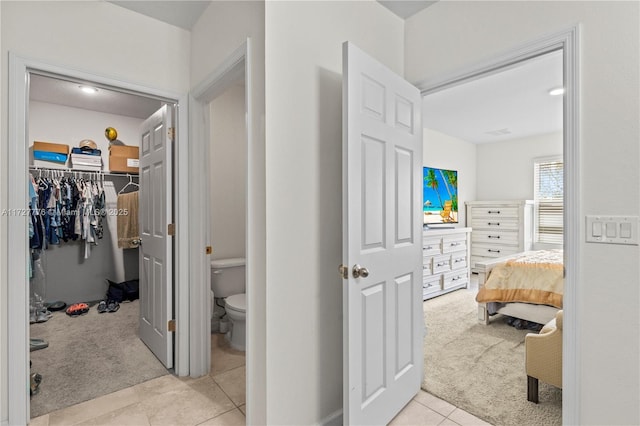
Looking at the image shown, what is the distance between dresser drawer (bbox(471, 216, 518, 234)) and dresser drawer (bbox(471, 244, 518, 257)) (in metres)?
0.31

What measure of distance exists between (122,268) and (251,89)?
3961 millimetres

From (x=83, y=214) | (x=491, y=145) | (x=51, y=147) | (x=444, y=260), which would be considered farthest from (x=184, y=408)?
(x=491, y=145)

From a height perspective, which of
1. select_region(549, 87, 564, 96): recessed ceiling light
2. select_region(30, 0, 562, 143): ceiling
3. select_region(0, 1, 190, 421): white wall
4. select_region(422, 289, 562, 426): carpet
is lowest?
select_region(422, 289, 562, 426): carpet

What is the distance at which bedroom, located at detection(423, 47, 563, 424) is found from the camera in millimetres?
2453

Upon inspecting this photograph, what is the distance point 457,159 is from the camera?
19.2 ft

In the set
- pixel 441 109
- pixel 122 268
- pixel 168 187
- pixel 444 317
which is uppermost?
pixel 441 109

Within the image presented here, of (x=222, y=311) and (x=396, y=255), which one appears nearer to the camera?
(x=396, y=255)

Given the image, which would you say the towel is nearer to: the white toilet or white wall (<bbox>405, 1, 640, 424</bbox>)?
the white toilet

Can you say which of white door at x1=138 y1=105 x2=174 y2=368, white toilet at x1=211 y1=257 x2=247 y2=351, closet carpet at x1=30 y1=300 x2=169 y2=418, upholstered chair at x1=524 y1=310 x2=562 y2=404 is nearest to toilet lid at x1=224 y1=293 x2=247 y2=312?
white toilet at x1=211 y1=257 x2=247 y2=351

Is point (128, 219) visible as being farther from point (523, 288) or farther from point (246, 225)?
point (523, 288)

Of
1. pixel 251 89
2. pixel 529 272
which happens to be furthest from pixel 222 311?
pixel 529 272

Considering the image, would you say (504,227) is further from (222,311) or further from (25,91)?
(25,91)

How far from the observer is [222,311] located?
10.9 feet

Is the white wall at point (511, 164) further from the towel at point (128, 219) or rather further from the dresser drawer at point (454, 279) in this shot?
the towel at point (128, 219)
